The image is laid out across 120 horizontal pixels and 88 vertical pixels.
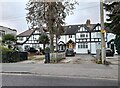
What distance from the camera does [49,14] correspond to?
3403 centimetres

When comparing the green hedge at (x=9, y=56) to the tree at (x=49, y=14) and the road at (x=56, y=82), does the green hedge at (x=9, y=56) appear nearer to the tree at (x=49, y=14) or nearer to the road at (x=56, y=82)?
the tree at (x=49, y=14)

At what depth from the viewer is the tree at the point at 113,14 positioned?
851 inches

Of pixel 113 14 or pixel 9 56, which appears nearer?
pixel 113 14

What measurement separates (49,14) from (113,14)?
42.3 feet

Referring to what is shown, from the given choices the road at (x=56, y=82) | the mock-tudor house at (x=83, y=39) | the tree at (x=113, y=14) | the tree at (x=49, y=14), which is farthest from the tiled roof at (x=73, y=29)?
the road at (x=56, y=82)

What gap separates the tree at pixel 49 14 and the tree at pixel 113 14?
11121 mm

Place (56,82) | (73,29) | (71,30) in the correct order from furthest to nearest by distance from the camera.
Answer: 1. (73,29)
2. (71,30)
3. (56,82)

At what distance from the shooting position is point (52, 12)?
34.2m

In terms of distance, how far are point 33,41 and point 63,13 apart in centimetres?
4970

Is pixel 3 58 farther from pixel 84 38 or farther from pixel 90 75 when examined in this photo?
pixel 84 38

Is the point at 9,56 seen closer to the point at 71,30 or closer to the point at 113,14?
the point at 113,14

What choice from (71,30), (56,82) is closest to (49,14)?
(56,82)

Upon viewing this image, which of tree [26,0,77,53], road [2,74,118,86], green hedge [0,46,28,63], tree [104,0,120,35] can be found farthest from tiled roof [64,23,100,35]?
road [2,74,118,86]

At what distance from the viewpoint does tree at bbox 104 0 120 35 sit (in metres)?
21.6
